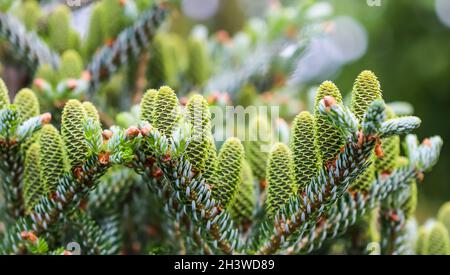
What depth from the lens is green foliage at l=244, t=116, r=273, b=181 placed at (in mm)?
821

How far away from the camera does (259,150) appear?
2.70 feet

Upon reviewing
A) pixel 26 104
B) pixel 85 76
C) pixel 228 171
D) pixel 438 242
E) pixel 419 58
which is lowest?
pixel 438 242

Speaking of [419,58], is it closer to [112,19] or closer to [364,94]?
[112,19]

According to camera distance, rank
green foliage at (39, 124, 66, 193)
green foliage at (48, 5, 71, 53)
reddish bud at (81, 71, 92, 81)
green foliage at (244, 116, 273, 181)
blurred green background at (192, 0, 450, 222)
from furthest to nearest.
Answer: blurred green background at (192, 0, 450, 222)
green foliage at (48, 5, 71, 53)
reddish bud at (81, 71, 92, 81)
green foliage at (244, 116, 273, 181)
green foliage at (39, 124, 66, 193)

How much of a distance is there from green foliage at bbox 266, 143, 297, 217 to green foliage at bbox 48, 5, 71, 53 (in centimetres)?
58

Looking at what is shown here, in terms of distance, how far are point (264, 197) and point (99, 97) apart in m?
0.45

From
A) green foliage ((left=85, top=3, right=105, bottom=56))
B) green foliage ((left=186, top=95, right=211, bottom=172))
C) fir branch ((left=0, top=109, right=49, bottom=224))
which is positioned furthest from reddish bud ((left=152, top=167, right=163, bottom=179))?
green foliage ((left=85, top=3, right=105, bottom=56))

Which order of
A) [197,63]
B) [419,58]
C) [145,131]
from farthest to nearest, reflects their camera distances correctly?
→ 1. [419,58]
2. [197,63]
3. [145,131]

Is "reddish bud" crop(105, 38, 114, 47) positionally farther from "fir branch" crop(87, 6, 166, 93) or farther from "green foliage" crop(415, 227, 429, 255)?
"green foliage" crop(415, 227, 429, 255)

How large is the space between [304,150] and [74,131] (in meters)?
0.30

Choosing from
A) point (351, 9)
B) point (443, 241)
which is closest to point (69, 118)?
point (443, 241)

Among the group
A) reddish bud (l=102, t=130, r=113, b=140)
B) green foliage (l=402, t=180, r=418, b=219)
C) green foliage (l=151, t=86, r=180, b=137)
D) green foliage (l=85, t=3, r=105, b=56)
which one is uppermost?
green foliage (l=85, t=3, r=105, b=56)

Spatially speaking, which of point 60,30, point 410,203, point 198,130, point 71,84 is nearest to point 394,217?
point 410,203
